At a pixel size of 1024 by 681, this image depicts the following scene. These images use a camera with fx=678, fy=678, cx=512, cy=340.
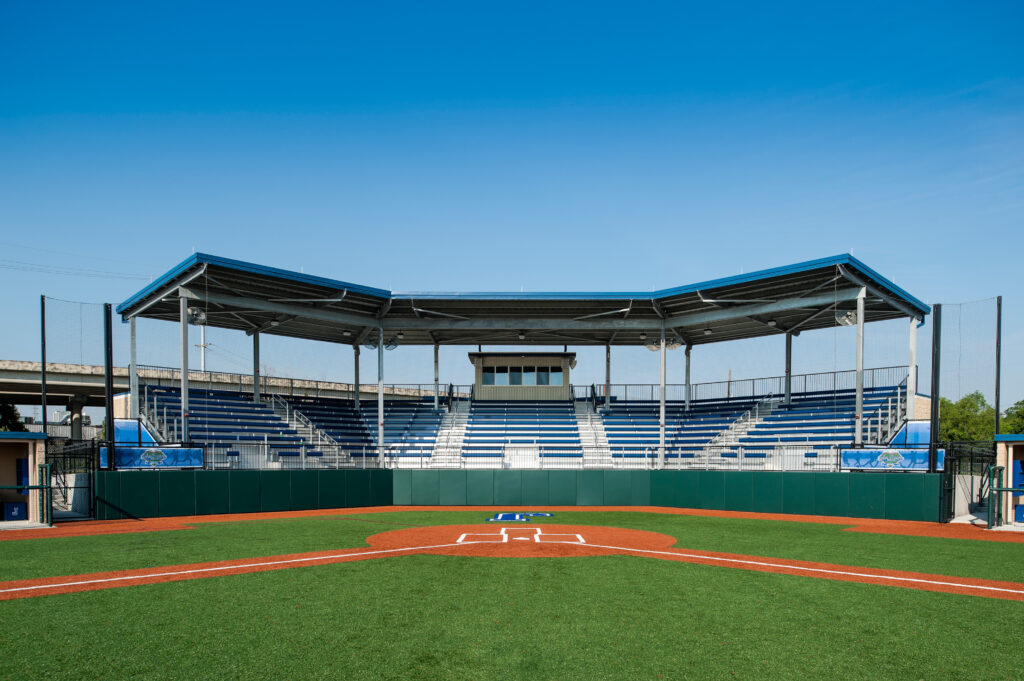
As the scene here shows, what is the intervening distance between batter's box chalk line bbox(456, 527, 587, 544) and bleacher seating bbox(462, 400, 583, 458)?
11.5 m

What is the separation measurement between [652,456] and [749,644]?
76.1 ft

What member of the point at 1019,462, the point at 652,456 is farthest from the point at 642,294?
the point at 1019,462

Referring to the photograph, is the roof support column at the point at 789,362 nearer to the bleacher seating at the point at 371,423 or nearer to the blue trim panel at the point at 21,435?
the bleacher seating at the point at 371,423

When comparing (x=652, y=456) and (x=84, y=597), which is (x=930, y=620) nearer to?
(x=84, y=597)

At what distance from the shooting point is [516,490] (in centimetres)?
2811

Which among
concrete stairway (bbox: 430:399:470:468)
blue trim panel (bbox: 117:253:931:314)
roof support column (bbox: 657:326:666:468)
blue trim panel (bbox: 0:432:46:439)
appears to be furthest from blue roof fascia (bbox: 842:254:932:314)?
blue trim panel (bbox: 0:432:46:439)

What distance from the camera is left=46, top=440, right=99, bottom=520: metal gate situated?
21594 millimetres

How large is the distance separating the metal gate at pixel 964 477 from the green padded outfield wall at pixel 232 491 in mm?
19921

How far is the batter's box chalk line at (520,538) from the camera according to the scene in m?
16.1

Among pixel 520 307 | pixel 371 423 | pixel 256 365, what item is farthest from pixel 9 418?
pixel 520 307

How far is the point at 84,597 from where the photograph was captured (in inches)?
385

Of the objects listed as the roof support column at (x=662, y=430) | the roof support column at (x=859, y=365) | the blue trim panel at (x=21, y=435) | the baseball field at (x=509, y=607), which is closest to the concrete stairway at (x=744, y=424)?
the roof support column at (x=662, y=430)

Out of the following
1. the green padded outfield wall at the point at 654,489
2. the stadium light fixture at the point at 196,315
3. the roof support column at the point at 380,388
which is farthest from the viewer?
the roof support column at the point at 380,388

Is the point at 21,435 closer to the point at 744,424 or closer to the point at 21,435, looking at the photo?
the point at 21,435
